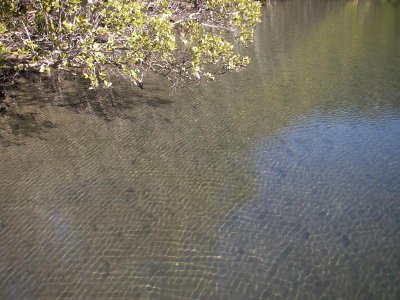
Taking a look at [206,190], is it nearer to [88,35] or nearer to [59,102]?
[88,35]

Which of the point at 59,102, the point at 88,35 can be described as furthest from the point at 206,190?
the point at 59,102

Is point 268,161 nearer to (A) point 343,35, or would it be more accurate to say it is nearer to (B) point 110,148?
(B) point 110,148

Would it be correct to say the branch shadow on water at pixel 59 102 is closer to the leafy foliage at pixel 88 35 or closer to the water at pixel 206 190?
the water at pixel 206 190

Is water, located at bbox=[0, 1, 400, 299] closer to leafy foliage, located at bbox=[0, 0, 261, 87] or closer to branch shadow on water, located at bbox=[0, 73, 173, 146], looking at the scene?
branch shadow on water, located at bbox=[0, 73, 173, 146]

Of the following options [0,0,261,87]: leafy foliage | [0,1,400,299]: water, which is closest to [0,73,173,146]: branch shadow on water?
[0,1,400,299]: water

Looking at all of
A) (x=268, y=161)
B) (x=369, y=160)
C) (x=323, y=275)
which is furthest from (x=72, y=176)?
(x=369, y=160)

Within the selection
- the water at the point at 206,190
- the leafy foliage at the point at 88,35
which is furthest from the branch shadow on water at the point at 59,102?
the leafy foliage at the point at 88,35

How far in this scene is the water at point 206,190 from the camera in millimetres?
8398

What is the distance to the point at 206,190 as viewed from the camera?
11.3 m

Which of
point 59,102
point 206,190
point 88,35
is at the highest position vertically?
point 88,35

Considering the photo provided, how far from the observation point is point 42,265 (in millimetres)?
8898

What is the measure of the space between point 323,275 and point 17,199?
27.8 ft

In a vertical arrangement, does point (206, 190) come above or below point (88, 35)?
below

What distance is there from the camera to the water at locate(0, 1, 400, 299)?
331 inches
